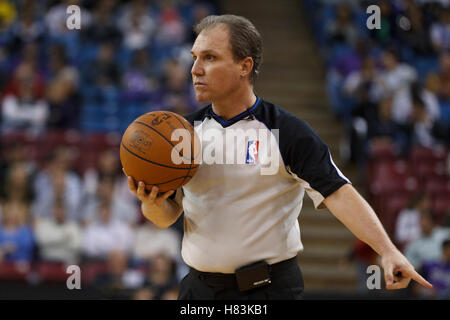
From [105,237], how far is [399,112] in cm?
440

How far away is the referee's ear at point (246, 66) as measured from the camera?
8.68ft

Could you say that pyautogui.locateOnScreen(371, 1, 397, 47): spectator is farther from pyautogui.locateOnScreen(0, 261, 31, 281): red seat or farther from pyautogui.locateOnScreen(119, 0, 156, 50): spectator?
pyautogui.locateOnScreen(0, 261, 31, 281): red seat

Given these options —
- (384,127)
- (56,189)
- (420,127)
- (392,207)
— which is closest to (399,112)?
(420,127)

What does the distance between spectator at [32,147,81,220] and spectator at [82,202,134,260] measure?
33 centimetres

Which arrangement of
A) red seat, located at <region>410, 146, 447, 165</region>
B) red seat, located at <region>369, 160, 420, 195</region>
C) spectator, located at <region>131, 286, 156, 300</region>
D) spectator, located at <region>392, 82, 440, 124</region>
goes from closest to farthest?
spectator, located at <region>131, 286, 156, 300</region> < red seat, located at <region>369, 160, 420, 195</region> < red seat, located at <region>410, 146, 447, 165</region> < spectator, located at <region>392, 82, 440, 124</region>

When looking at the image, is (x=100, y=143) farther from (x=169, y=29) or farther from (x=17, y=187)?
(x=169, y=29)

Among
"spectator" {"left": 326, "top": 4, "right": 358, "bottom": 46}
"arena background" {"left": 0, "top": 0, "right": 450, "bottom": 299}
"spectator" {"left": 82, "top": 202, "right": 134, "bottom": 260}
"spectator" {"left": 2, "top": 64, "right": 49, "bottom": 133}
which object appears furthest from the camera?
"spectator" {"left": 326, "top": 4, "right": 358, "bottom": 46}

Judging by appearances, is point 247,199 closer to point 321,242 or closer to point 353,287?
point 353,287

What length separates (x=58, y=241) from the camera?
6.23 meters

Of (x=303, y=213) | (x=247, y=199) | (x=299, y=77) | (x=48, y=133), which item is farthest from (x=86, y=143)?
(x=247, y=199)

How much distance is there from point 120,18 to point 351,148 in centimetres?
443

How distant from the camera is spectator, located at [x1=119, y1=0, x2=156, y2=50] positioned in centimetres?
905

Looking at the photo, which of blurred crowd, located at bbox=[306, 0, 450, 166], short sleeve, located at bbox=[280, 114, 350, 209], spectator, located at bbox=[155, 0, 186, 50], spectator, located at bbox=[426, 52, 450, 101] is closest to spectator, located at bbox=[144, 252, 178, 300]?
blurred crowd, located at bbox=[306, 0, 450, 166]

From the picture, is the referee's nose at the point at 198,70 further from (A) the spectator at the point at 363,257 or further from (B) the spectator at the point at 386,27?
(B) the spectator at the point at 386,27
